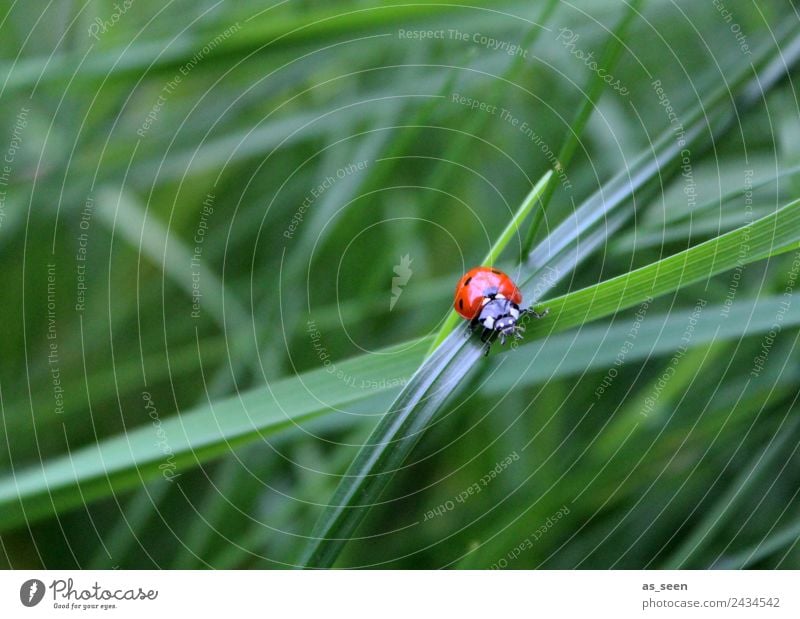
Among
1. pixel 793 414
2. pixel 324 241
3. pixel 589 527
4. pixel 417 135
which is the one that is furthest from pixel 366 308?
pixel 793 414

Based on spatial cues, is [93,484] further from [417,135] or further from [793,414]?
[793,414]

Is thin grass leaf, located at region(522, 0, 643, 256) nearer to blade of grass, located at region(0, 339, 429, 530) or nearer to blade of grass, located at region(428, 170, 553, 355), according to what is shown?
blade of grass, located at region(428, 170, 553, 355)

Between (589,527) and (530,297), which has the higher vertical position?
(530,297)

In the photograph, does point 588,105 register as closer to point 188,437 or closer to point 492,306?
point 492,306

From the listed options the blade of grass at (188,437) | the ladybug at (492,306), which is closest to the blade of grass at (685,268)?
the ladybug at (492,306)

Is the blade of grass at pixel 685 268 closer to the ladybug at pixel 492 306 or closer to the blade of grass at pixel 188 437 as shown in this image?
the ladybug at pixel 492 306

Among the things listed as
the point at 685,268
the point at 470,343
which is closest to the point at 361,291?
the point at 470,343

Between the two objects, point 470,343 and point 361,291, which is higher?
point 361,291
